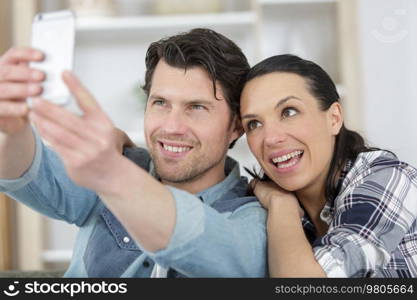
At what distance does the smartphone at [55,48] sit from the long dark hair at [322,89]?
460mm

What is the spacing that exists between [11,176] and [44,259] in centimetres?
144

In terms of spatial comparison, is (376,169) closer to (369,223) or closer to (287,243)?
(369,223)

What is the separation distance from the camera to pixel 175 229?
679mm

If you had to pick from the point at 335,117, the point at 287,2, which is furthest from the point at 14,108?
the point at 287,2

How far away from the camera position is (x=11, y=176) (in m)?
0.98

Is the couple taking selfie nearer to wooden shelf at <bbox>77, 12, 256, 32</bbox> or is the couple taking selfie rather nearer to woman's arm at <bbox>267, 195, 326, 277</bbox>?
woman's arm at <bbox>267, 195, 326, 277</bbox>

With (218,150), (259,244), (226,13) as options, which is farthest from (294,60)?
(226,13)

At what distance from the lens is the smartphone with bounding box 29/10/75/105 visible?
0.63m

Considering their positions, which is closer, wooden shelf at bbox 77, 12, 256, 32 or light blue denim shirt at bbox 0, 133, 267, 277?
light blue denim shirt at bbox 0, 133, 267, 277

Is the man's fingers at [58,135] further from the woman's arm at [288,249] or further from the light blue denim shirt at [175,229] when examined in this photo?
the woman's arm at [288,249]

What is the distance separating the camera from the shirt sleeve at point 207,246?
69cm

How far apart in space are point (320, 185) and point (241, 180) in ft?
0.60

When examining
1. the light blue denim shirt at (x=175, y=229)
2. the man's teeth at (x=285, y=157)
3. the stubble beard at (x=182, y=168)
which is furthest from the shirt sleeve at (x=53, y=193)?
the man's teeth at (x=285, y=157)

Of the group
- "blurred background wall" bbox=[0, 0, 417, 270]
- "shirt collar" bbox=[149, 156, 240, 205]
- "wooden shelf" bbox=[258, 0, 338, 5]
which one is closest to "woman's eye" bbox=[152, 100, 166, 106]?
→ "shirt collar" bbox=[149, 156, 240, 205]
